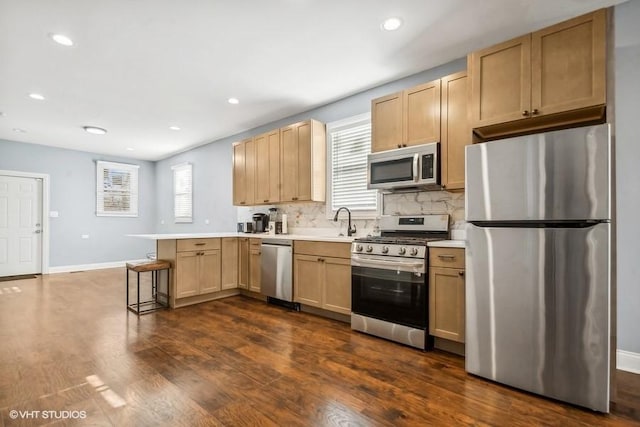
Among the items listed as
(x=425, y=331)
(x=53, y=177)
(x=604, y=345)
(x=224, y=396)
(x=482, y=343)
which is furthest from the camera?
(x=53, y=177)

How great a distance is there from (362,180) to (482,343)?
2.29m

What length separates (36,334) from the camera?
3045 mm

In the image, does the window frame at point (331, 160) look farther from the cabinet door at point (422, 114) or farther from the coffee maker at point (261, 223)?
the coffee maker at point (261, 223)

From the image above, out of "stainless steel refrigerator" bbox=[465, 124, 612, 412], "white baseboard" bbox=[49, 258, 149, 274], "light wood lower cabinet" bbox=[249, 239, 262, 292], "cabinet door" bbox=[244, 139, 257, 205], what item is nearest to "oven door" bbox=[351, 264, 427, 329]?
"stainless steel refrigerator" bbox=[465, 124, 612, 412]

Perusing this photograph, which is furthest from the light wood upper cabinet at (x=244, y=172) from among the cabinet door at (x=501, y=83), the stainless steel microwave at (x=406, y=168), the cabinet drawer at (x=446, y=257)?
the cabinet door at (x=501, y=83)

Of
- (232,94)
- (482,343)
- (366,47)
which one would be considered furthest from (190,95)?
(482,343)

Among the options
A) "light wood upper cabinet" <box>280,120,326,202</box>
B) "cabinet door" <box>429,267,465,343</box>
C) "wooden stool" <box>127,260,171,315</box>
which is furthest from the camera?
"light wood upper cabinet" <box>280,120,326,202</box>

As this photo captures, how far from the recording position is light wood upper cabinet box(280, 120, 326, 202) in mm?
4160

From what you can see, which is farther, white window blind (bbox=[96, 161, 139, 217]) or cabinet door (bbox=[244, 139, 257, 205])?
white window blind (bbox=[96, 161, 139, 217])

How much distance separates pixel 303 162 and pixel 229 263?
1.84 meters

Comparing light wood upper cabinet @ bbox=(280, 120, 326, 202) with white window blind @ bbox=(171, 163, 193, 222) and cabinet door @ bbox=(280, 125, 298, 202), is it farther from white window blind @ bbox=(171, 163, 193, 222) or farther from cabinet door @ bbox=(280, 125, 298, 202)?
white window blind @ bbox=(171, 163, 193, 222)

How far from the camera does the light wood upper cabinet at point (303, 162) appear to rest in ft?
13.6

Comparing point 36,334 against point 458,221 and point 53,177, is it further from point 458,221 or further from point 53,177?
point 53,177

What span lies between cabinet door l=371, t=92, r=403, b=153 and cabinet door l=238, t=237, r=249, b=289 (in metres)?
2.41
